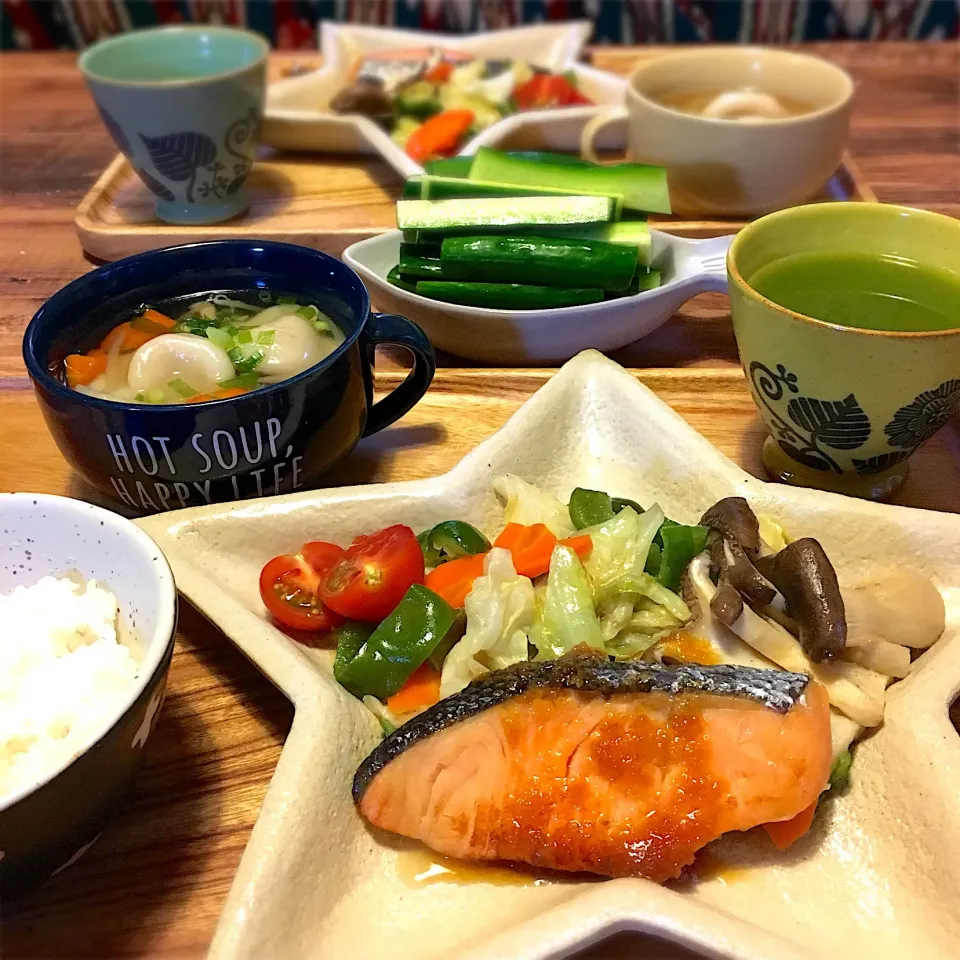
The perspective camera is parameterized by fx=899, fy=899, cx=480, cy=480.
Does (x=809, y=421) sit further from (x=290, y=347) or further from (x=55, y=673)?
(x=55, y=673)

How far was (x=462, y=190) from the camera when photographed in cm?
215

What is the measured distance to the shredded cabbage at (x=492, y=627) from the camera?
1.28 meters

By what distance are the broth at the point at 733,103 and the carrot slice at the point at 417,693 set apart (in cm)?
185

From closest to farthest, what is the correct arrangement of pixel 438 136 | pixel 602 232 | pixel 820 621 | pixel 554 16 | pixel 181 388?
pixel 820 621
pixel 181 388
pixel 602 232
pixel 438 136
pixel 554 16

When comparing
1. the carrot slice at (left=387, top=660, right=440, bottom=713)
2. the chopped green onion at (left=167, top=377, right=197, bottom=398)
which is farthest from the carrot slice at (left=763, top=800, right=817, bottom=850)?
the chopped green onion at (left=167, top=377, right=197, bottom=398)

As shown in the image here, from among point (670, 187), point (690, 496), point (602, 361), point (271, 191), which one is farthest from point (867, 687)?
point (271, 191)

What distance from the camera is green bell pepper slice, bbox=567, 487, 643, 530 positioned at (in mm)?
1486

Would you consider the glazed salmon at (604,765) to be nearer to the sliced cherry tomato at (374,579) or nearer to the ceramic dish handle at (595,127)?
the sliced cherry tomato at (374,579)

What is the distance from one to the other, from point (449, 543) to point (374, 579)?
172mm

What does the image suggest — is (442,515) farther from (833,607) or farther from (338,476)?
(833,607)

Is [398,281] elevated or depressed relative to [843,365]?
depressed

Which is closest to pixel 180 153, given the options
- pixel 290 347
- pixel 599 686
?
pixel 290 347

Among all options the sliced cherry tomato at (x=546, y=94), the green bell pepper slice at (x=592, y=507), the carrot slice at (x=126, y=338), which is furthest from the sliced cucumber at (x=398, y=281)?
the sliced cherry tomato at (x=546, y=94)

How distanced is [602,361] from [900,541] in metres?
0.63
